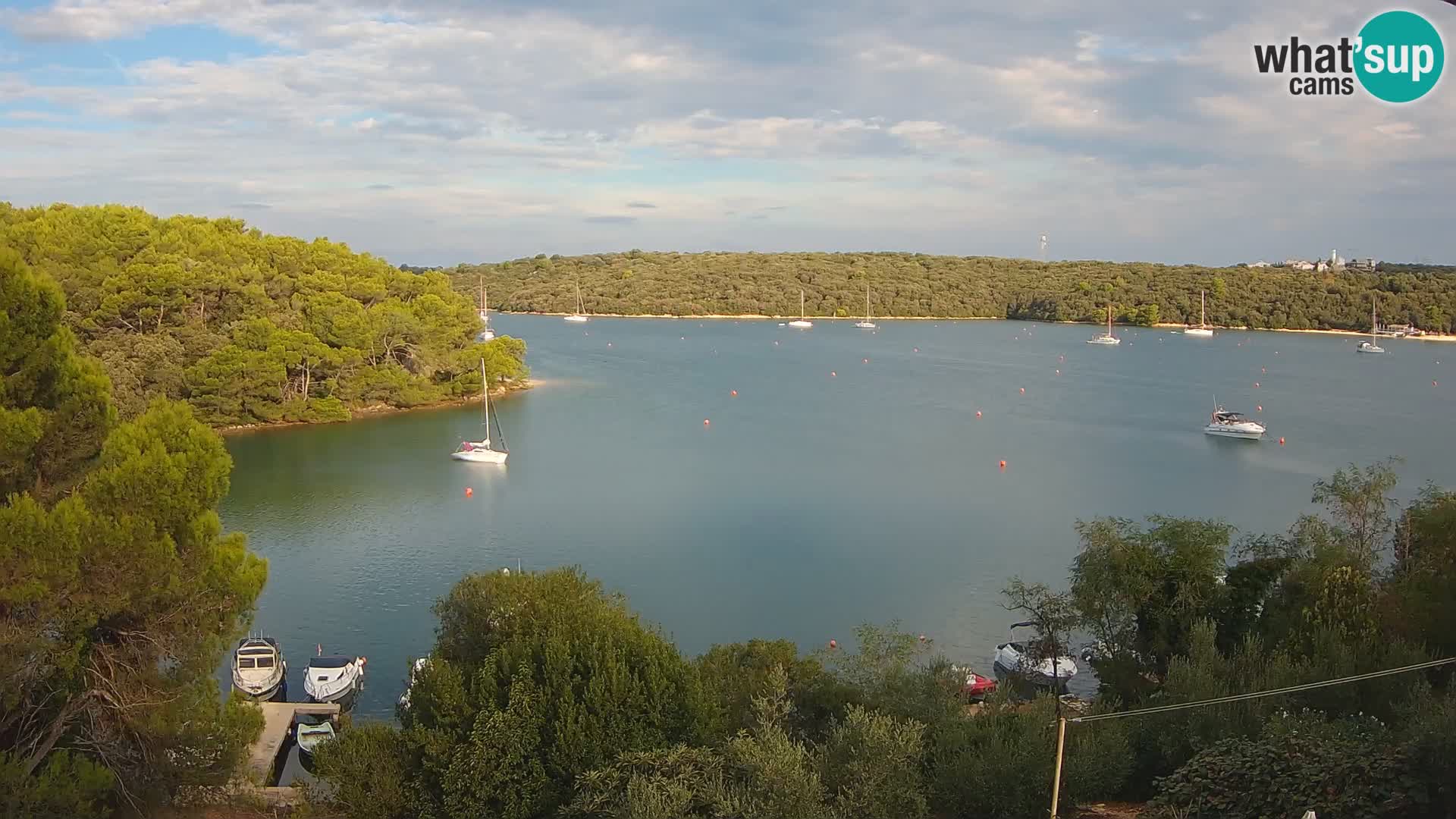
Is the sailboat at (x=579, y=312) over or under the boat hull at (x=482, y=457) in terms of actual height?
over

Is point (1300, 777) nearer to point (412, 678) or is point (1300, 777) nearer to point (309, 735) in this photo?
point (412, 678)

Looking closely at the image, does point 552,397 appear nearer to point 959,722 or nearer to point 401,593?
point 401,593

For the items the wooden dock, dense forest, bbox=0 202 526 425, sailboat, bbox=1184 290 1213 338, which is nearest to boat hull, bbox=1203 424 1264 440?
dense forest, bbox=0 202 526 425

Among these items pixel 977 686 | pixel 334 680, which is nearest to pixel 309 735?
pixel 334 680

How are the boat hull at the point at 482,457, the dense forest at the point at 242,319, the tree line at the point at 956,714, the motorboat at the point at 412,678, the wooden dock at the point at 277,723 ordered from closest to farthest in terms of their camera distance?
the tree line at the point at 956,714 → the motorboat at the point at 412,678 → the wooden dock at the point at 277,723 → the boat hull at the point at 482,457 → the dense forest at the point at 242,319

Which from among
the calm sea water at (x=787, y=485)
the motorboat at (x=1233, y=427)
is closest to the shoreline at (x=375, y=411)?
the calm sea water at (x=787, y=485)

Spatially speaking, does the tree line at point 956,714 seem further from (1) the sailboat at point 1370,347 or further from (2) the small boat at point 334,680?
(1) the sailboat at point 1370,347
